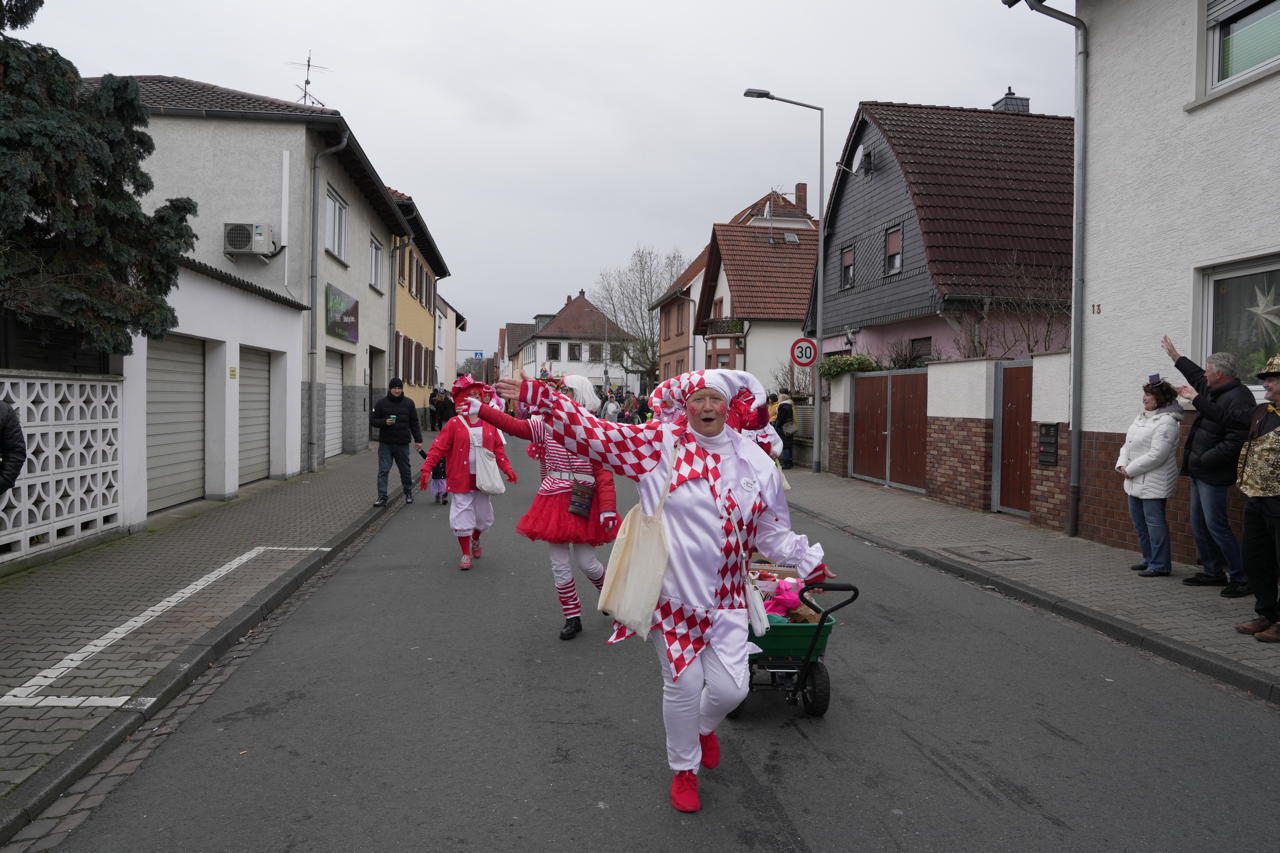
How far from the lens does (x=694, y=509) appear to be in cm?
342

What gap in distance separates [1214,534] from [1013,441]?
15.7ft

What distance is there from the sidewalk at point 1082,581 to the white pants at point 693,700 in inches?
136

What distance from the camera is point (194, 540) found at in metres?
9.15

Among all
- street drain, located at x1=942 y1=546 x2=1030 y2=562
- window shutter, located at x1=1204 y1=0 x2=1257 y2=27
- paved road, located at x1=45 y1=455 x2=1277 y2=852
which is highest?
window shutter, located at x1=1204 y1=0 x2=1257 y2=27

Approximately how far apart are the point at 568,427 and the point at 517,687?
2042 mm

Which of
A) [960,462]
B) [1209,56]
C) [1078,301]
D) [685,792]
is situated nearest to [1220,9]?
[1209,56]

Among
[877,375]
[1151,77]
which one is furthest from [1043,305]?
[1151,77]

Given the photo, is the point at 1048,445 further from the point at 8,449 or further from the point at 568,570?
the point at 8,449

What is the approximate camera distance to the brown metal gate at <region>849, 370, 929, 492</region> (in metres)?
14.7

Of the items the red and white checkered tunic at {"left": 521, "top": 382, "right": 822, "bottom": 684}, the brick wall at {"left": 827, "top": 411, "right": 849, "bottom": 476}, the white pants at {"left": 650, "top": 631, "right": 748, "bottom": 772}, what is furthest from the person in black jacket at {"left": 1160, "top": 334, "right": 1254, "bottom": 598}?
the brick wall at {"left": 827, "top": 411, "right": 849, "bottom": 476}

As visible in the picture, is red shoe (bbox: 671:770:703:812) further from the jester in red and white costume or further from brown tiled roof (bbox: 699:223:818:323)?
brown tiled roof (bbox: 699:223:818:323)

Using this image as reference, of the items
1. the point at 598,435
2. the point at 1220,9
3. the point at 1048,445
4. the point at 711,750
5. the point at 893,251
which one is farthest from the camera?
the point at 893,251

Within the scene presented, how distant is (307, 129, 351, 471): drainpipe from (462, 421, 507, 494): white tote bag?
9.56 metres

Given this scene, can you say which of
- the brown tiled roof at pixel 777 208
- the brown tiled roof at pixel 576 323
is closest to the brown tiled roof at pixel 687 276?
the brown tiled roof at pixel 777 208
